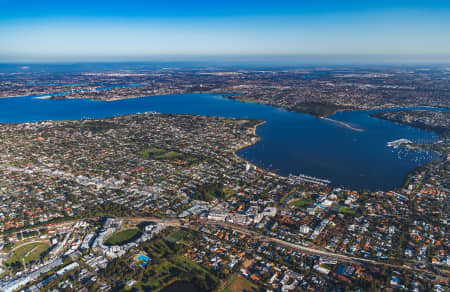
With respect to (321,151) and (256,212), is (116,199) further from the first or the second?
(321,151)

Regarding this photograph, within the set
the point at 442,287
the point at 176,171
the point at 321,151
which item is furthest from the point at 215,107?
the point at 442,287

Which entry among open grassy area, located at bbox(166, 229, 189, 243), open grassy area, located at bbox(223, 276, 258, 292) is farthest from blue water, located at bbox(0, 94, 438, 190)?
open grassy area, located at bbox(223, 276, 258, 292)

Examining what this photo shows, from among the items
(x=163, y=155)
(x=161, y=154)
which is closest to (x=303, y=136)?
(x=163, y=155)

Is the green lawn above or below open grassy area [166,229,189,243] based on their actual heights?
above

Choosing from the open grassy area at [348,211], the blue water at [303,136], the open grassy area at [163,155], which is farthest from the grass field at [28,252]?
the blue water at [303,136]

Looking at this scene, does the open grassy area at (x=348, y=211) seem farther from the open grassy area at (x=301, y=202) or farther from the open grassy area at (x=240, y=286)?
the open grassy area at (x=240, y=286)

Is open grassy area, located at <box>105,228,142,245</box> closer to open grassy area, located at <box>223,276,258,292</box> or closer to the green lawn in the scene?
open grassy area, located at <box>223,276,258,292</box>
